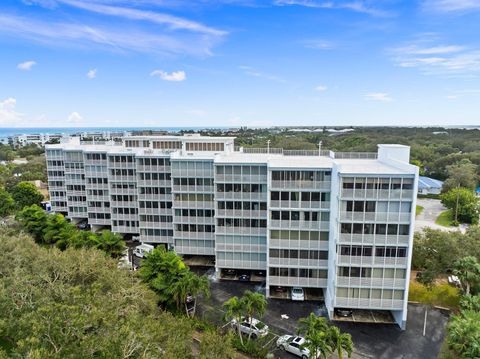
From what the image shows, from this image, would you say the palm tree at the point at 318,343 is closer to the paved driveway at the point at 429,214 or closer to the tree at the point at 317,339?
the tree at the point at 317,339

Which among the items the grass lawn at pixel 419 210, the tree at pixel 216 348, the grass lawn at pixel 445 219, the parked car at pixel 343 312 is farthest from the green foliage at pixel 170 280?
the grass lawn at pixel 419 210

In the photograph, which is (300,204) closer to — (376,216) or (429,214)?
(376,216)

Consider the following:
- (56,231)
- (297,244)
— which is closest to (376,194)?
(297,244)

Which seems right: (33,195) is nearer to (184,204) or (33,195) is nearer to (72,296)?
(184,204)

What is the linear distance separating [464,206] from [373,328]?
4604cm

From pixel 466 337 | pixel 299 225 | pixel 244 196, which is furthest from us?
pixel 244 196

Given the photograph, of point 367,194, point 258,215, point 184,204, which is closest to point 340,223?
point 367,194

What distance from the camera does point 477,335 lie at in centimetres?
2191

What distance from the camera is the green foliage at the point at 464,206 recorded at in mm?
63344

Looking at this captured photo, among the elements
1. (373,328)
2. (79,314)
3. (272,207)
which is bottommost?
(373,328)

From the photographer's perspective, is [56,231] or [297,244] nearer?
[297,244]

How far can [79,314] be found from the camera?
20.5 meters

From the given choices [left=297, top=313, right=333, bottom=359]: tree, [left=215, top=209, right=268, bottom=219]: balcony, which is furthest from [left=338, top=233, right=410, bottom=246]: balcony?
[left=215, top=209, right=268, bottom=219]: balcony

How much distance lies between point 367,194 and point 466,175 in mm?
63132
